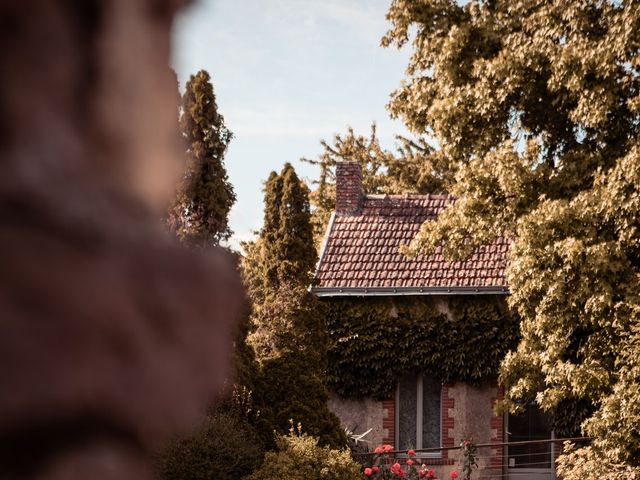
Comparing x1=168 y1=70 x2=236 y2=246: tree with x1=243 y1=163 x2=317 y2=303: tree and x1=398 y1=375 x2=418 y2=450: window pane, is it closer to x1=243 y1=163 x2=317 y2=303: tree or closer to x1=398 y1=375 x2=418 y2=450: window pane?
x1=243 y1=163 x2=317 y2=303: tree

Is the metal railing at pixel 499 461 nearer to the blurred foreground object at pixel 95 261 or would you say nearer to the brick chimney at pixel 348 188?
the brick chimney at pixel 348 188

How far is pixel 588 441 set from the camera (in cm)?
1692

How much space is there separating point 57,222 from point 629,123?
46.4ft

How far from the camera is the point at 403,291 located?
19422 millimetres

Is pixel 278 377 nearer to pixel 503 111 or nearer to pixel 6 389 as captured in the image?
pixel 503 111

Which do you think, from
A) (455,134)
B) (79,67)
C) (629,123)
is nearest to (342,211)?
(455,134)

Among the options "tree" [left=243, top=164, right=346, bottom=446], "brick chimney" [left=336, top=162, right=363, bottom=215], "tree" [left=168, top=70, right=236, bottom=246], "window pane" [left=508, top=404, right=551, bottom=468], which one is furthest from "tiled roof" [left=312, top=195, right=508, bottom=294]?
"tree" [left=168, top=70, right=236, bottom=246]

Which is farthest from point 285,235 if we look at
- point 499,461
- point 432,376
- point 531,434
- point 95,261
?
point 95,261

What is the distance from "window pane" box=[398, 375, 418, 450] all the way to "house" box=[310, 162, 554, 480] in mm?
21

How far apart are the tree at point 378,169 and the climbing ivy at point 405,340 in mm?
10893

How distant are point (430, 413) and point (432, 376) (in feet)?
2.57

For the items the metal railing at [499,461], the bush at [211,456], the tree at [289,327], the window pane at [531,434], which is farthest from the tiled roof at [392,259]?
the bush at [211,456]

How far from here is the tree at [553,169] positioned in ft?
42.0

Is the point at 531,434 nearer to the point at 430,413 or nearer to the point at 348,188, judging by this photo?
the point at 430,413
